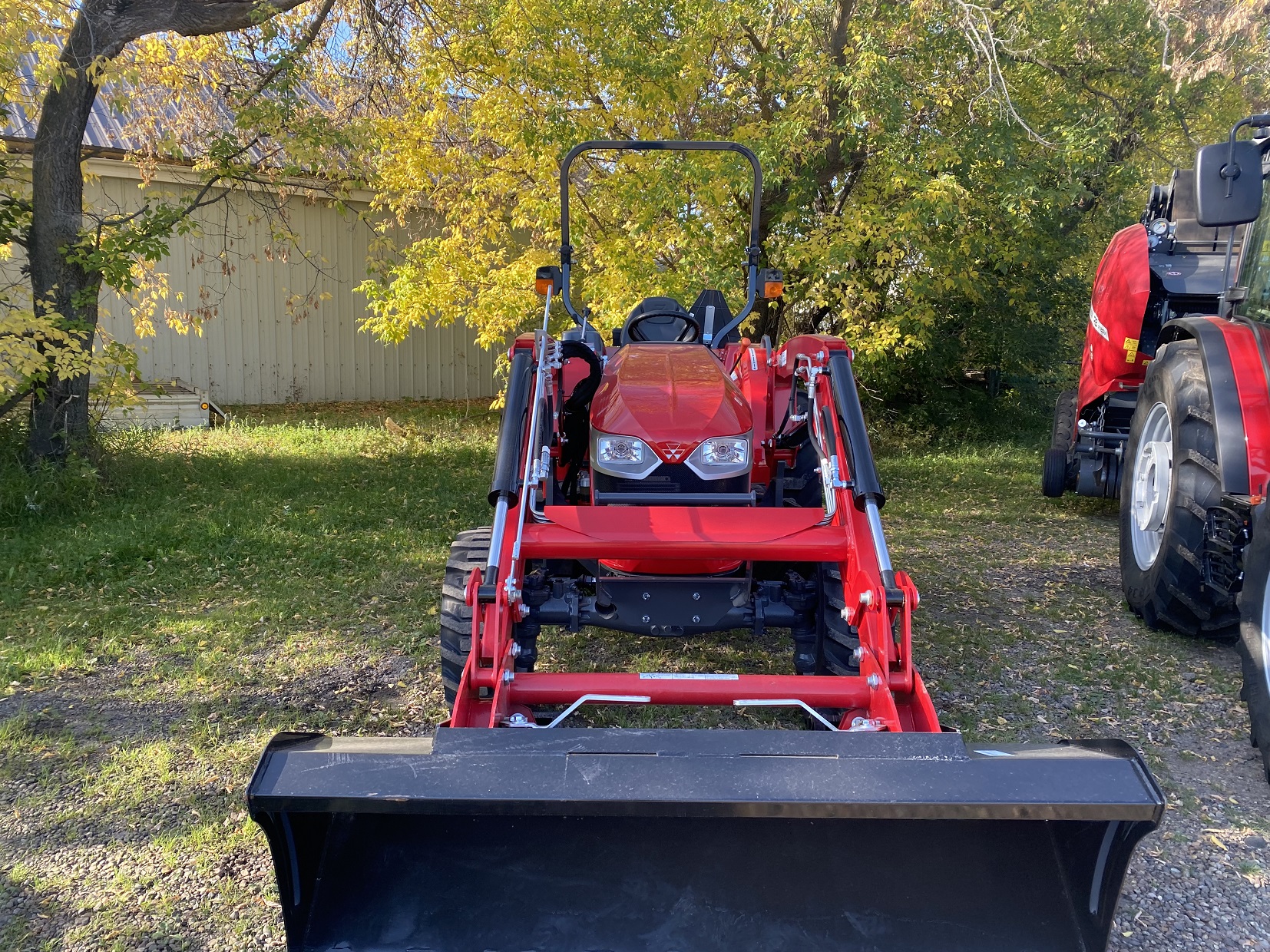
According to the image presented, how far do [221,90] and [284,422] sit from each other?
4.26 m

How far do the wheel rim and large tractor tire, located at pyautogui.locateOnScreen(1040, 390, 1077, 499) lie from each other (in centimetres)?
234

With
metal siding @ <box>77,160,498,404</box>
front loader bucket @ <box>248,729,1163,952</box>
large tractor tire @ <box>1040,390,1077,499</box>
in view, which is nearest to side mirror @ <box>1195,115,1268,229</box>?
front loader bucket @ <box>248,729,1163,952</box>

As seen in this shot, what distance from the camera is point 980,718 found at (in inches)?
147

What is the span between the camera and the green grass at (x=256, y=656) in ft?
9.10

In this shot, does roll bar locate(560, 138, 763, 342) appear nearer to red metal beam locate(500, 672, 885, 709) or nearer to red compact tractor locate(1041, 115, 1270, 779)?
red compact tractor locate(1041, 115, 1270, 779)

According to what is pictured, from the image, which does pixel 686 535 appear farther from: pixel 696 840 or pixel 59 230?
pixel 59 230

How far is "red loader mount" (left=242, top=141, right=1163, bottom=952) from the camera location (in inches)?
79.8

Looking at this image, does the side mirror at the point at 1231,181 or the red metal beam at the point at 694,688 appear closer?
the red metal beam at the point at 694,688

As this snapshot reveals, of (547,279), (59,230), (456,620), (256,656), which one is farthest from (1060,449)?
(59,230)

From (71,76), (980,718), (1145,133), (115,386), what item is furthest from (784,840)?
(1145,133)

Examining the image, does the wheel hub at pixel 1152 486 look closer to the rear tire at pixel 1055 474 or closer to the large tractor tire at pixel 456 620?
the rear tire at pixel 1055 474

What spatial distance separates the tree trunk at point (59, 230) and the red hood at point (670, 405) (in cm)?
442

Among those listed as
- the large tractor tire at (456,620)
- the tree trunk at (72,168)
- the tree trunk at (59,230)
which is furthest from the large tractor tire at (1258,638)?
the tree trunk at (59,230)

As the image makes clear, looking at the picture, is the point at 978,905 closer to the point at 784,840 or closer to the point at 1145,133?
the point at 784,840
